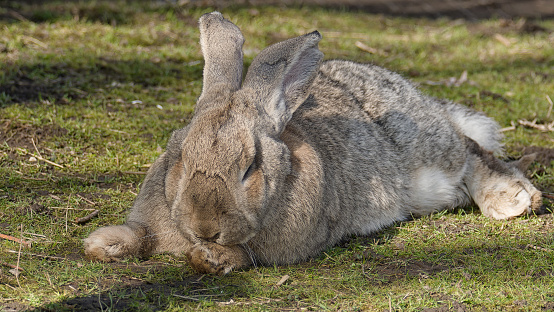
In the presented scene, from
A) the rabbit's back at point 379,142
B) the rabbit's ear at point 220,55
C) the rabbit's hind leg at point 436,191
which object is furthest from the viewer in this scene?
the rabbit's hind leg at point 436,191

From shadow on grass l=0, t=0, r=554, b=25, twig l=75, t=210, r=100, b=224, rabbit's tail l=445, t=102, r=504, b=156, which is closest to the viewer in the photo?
twig l=75, t=210, r=100, b=224

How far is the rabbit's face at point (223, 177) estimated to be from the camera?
9.52 feet

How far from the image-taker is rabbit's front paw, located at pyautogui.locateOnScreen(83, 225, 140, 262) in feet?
10.9

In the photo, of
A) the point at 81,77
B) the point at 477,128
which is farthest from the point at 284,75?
the point at 81,77

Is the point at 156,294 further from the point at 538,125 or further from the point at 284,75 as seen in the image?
the point at 538,125

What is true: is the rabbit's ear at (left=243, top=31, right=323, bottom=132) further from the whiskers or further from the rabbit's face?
the whiskers

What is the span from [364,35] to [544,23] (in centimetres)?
330

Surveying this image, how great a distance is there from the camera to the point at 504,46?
8281 millimetres

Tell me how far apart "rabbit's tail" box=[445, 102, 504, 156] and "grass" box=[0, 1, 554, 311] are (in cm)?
25

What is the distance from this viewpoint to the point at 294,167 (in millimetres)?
3426

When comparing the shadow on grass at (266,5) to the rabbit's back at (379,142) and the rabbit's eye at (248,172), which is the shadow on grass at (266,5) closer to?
the rabbit's back at (379,142)

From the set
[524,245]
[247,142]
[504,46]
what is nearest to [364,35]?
[504,46]

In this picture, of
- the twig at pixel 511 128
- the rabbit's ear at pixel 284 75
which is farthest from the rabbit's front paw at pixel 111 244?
the twig at pixel 511 128

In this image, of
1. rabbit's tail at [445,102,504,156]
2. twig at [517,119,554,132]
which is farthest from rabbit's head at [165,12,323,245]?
twig at [517,119,554,132]
